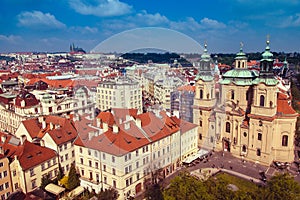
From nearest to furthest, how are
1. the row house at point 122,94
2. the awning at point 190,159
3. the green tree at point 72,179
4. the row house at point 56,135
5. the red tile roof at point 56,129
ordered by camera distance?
the row house at point 122,94
the green tree at point 72,179
the row house at point 56,135
the red tile roof at point 56,129
the awning at point 190,159

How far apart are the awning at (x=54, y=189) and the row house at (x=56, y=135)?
2.00m

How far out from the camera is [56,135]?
1755cm

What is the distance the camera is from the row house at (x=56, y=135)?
17.3 meters

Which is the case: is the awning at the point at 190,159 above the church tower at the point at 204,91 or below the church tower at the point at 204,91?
below

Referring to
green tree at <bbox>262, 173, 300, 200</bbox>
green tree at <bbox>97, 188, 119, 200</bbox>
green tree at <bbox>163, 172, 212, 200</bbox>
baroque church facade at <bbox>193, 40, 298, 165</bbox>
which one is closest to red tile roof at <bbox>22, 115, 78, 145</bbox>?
green tree at <bbox>97, 188, 119, 200</bbox>

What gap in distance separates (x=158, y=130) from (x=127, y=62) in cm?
203

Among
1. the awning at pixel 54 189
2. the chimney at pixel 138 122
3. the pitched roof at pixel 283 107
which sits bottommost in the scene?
the awning at pixel 54 189

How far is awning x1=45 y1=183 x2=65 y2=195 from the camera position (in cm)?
1504

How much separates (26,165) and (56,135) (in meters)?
2.93

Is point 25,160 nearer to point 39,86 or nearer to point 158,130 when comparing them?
point 158,130

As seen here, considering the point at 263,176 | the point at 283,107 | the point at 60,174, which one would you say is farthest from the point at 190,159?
the point at 60,174

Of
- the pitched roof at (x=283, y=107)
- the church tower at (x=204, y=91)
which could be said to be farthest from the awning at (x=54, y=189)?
the pitched roof at (x=283, y=107)

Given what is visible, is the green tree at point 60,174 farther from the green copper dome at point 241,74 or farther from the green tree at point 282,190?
the green copper dome at point 241,74

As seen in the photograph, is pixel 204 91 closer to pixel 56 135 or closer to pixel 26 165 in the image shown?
pixel 56 135
